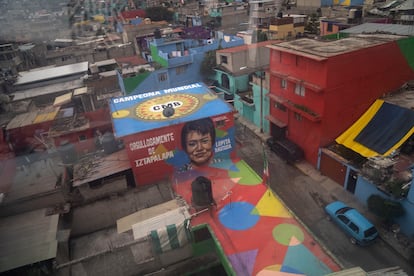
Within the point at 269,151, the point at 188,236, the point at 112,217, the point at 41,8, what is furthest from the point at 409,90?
the point at 41,8

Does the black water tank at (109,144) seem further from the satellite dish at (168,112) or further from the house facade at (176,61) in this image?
the house facade at (176,61)

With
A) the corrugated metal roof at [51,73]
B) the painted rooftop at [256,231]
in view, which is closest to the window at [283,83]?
the painted rooftop at [256,231]

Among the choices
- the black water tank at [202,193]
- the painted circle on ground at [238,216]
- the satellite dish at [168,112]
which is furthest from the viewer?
the satellite dish at [168,112]

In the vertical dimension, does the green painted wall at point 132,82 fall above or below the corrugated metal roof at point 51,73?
below

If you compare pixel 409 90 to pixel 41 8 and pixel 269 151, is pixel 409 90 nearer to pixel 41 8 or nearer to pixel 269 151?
pixel 269 151

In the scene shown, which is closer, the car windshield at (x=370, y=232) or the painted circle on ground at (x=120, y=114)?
the car windshield at (x=370, y=232)

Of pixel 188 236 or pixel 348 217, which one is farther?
pixel 348 217

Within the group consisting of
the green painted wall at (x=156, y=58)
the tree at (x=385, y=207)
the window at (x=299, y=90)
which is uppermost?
the green painted wall at (x=156, y=58)
